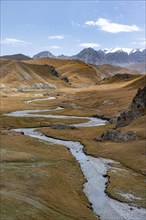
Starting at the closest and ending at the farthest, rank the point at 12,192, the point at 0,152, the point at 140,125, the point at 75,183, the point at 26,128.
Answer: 1. the point at 12,192
2. the point at 75,183
3. the point at 0,152
4. the point at 140,125
5. the point at 26,128

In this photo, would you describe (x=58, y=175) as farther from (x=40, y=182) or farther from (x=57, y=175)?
(x=40, y=182)

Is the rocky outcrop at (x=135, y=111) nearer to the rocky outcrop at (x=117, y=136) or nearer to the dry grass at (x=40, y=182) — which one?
the rocky outcrop at (x=117, y=136)

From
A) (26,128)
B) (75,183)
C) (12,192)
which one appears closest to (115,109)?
(26,128)

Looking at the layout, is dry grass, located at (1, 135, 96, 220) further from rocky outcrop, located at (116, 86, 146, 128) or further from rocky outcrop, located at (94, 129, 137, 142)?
rocky outcrop, located at (116, 86, 146, 128)

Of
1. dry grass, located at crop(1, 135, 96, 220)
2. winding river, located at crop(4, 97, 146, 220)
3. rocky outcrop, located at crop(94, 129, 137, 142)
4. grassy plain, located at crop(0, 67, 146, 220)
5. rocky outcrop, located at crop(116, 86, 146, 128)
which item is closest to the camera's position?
dry grass, located at crop(1, 135, 96, 220)

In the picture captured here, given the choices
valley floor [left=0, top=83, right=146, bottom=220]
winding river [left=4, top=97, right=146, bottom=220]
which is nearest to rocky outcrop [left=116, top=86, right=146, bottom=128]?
valley floor [left=0, top=83, right=146, bottom=220]

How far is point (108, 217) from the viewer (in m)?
50.9

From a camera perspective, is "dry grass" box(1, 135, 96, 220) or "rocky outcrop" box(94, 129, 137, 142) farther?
"rocky outcrop" box(94, 129, 137, 142)

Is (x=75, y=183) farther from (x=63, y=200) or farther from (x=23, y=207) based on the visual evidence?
(x=23, y=207)

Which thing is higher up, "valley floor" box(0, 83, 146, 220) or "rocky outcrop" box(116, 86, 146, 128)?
"rocky outcrop" box(116, 86, 146, 128)

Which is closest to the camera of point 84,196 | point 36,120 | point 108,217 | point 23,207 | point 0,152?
point 23,207

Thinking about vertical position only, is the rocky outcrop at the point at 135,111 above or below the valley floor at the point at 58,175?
above

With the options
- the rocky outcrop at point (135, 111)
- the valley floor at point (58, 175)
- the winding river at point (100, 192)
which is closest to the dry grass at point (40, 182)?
the valley floor at point (58, 175)

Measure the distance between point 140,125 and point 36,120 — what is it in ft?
155
